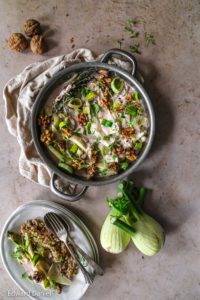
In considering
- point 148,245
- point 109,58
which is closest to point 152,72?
point 109,58

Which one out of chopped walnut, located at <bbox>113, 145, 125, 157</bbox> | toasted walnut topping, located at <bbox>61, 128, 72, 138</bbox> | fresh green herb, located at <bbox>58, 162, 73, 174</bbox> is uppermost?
toasted walnut topping, located at <bbox>61, 128, 72, 138</bbox>

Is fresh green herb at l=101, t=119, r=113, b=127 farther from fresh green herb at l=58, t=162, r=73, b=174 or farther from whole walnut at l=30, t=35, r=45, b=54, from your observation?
whole walnut at l=30, t=35, r=45, b=54

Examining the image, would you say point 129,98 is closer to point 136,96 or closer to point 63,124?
point 136,96

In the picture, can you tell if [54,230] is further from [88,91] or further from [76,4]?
[76,4]

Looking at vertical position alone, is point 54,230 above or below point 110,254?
above

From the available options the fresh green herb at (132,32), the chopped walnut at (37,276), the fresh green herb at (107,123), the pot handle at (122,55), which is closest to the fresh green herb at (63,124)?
the fresh green herb at (107,123)

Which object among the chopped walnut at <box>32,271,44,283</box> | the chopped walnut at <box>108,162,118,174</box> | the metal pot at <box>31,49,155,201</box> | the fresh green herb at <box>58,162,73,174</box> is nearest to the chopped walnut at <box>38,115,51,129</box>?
the metal pot at <box>31,49,155,201</box>

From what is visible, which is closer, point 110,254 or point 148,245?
→ point 148,245
